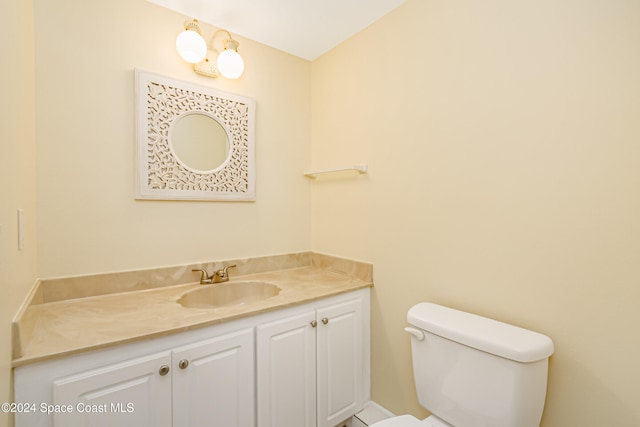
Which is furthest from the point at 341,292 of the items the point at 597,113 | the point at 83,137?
the point at 83,137

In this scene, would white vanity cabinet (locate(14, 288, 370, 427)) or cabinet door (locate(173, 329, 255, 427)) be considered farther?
cabinet door (locate(173, 329, 255, 427))

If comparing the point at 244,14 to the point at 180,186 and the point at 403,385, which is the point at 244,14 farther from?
the point at 403,385

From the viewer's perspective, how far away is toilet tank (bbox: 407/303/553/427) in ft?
2.93

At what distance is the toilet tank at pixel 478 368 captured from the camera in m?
0.89

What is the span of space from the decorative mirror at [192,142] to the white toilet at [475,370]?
1.28 m

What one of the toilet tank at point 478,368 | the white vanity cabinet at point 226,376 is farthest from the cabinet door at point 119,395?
the toilet tank at point 478,368

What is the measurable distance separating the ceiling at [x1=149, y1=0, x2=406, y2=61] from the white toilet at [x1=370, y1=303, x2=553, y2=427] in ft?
5.25

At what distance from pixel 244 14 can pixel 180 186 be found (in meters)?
1.04

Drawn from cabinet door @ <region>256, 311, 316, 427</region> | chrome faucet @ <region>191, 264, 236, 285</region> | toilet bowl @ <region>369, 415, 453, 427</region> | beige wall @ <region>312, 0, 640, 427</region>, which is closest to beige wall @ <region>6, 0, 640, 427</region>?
beige wall @ <region>312, 0, 640, 427</region>

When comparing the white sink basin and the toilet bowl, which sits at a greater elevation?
the white sink basin

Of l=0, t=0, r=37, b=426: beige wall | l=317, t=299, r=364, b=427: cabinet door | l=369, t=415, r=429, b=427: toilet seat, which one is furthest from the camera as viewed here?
l=317, t=299, r=364, b=427: cabinet door

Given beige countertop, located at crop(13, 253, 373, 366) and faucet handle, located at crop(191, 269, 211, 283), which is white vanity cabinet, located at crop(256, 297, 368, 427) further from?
faucet handle, located at crop(191, 269, 211, 283)

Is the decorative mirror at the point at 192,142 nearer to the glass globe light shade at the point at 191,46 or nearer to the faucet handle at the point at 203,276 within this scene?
the glass globe light shade at the point at 191,46

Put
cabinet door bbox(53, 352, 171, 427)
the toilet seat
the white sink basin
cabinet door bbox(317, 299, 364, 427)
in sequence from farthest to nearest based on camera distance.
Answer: the white sink basin, cabinet door bbox(317, 299, 364, 427), the toilet seat, cabinet door bbox(53, 352, 171, 427)
